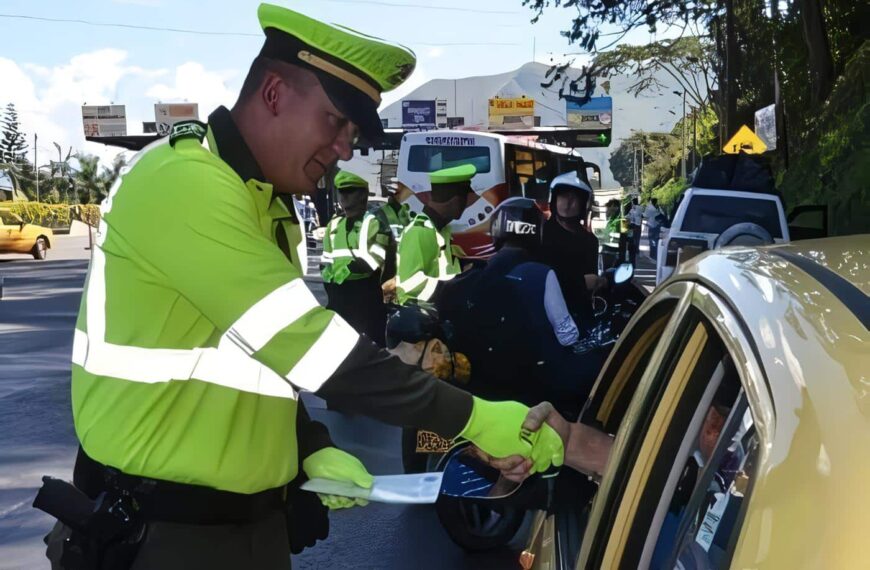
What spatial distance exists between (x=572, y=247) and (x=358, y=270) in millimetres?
1719

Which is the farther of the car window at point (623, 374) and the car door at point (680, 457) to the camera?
the car window at point (623, 374)

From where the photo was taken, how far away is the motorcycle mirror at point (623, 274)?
234 inches

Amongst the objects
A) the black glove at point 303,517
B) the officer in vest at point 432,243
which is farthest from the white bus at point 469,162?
the black glove at point 303,517

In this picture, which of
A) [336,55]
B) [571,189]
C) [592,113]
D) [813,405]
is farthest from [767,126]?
[592,113]

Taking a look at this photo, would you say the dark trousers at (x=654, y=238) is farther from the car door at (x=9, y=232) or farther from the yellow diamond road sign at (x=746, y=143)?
the car door at (x=9, y=232)

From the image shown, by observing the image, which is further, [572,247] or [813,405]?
[572,247]

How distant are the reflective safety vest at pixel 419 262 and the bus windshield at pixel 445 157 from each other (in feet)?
36.0

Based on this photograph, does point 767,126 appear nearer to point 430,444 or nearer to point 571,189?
point 571,189

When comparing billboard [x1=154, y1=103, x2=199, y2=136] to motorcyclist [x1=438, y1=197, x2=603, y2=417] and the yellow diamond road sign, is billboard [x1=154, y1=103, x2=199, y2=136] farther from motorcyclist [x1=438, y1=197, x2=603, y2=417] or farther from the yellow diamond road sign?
motorcyclist [x1=438, y1=197, x2=603, y2=417]

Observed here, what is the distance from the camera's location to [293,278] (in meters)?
1.75

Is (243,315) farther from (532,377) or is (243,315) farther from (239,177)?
(532,377)

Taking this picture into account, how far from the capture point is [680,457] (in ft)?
5.19

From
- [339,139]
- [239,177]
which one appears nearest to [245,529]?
[239,177]

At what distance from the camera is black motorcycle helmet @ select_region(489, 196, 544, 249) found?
4.46 metres
